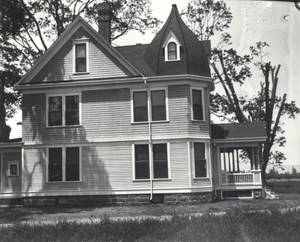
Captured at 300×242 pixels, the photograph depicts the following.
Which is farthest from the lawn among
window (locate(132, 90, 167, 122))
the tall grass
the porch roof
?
the porch roof

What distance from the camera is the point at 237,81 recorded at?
3675 cm

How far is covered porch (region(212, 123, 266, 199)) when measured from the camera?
80.5ft

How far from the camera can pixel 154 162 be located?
23172 millimetres

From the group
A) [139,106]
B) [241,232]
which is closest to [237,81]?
[139,106]

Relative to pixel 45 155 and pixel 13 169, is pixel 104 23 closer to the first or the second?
pixel 45 155

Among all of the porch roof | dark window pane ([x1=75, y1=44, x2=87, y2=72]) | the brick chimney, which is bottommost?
the porch roof

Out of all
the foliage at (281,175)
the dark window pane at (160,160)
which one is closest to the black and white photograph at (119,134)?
the dark window pane at (160,160)

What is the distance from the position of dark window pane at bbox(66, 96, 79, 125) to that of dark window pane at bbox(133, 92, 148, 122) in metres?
3.12

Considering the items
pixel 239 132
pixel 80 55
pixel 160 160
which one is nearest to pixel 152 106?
pixel 160 160

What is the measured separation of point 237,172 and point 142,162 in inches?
234

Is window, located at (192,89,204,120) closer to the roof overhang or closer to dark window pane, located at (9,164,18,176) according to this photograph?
the roof overhang

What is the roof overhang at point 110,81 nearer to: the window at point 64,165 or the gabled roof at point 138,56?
the gabled roof at point 138,56

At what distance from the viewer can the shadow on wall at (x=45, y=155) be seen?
77.1ft

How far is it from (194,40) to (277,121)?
13.6 meters
